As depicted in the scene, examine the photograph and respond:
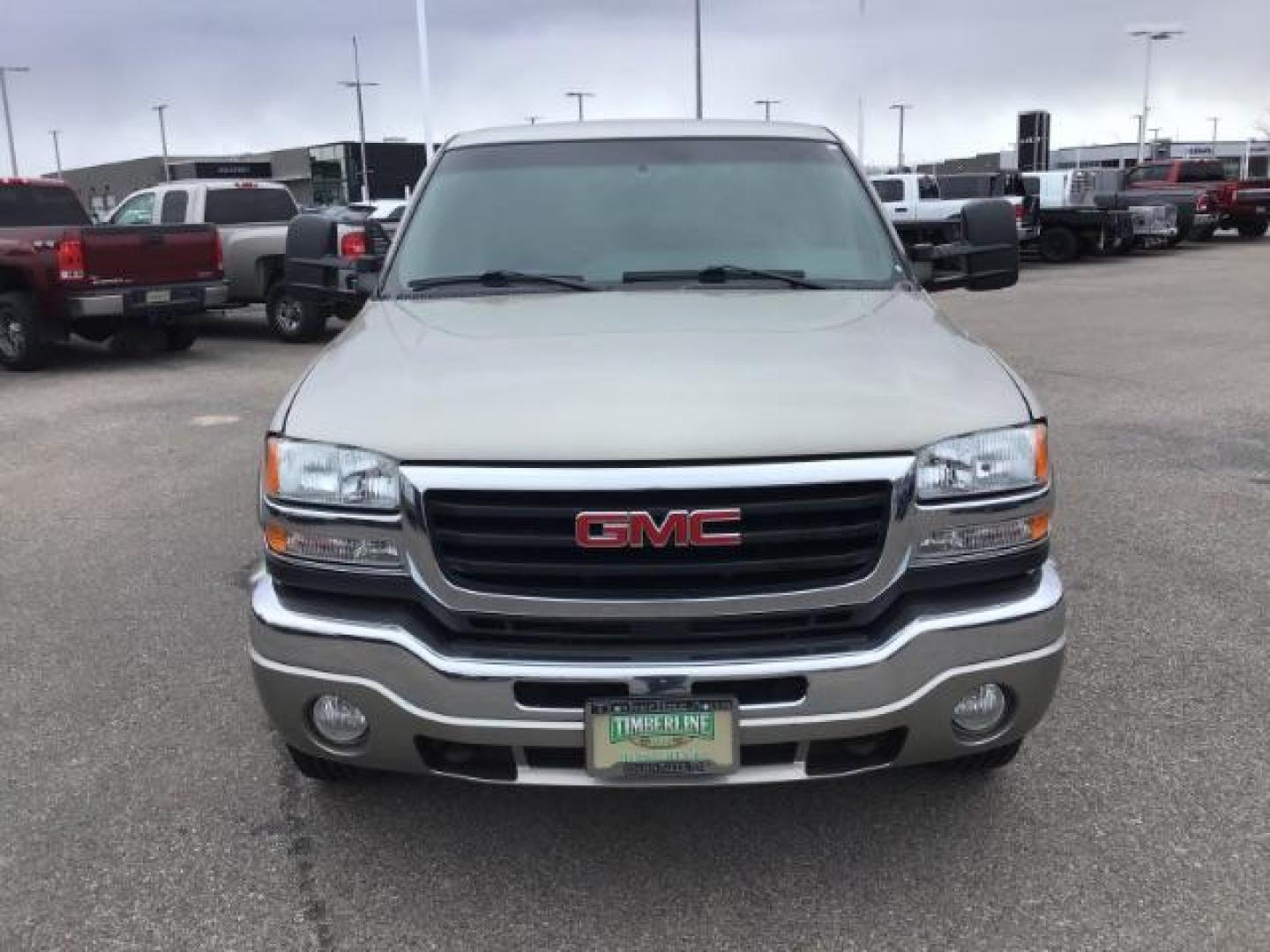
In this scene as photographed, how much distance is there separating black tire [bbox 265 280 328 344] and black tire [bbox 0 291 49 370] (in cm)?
272

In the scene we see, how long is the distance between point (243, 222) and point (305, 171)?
77661mm

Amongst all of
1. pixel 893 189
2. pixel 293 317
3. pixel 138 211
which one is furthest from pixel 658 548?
pixel 893 189

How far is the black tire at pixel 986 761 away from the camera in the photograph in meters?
3.10

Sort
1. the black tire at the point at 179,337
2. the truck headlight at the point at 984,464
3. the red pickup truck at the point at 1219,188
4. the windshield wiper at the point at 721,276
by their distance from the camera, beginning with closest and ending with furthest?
the truck headlight at the point at 984,464 < the windshield wiper at the point at 721,276 < the black tire at the point at 179,337 < the red pickup truck at the point at 1219,188

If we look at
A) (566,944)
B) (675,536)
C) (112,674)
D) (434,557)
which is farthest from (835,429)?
(112,674)

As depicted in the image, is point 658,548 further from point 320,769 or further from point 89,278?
point 89,278

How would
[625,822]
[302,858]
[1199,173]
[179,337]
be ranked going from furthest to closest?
[1199,173]
[179,337]
[625,822]
[302,858]

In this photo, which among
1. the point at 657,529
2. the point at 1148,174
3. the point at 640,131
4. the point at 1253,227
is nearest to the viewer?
the point at 657,529

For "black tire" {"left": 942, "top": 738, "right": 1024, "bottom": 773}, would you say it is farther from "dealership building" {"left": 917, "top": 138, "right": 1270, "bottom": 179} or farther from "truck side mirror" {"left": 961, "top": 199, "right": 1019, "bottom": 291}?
"dealership building" {"left": 917, "top": 138, "right": 1270, "bottom": 179}

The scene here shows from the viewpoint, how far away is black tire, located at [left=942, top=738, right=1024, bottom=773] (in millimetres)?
3096

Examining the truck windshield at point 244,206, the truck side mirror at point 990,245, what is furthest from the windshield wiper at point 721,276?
the truck windshield at point 244,206

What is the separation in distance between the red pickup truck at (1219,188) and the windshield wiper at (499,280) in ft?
96.4

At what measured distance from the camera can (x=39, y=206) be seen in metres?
12.8

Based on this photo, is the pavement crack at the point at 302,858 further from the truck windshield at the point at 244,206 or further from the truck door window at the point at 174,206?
the truck door window at the point at 174,206
